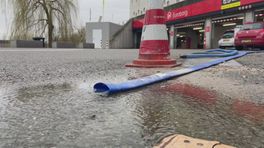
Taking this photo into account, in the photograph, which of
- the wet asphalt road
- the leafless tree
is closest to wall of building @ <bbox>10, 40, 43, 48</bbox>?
the leafless tree

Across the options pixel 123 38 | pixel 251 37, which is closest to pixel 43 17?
pixel 123 38

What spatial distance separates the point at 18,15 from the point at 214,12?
17.2 meters

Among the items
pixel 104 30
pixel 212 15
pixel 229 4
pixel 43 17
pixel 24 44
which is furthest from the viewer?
pixel 104 30

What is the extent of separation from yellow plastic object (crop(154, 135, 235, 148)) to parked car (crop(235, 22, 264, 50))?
12.6 metres

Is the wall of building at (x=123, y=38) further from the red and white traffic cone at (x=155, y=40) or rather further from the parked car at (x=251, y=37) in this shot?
the red and white traffic cone at (x=155, y=40)

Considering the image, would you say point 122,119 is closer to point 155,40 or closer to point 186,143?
point 186,143

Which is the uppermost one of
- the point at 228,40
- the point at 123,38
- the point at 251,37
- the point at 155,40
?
the point at 123,38

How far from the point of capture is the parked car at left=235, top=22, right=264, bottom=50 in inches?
511

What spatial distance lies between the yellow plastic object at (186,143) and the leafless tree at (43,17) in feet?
86.1

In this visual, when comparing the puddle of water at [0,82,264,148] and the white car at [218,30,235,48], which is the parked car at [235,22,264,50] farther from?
the puddle of water at [0,82,264,148]

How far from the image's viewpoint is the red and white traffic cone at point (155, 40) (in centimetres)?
529

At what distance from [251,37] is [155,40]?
9.54 meters

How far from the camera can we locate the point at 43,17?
1062 inches

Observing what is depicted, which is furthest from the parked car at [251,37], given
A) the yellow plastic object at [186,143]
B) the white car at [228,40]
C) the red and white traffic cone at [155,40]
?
the yellow plastic object at [186,143]
